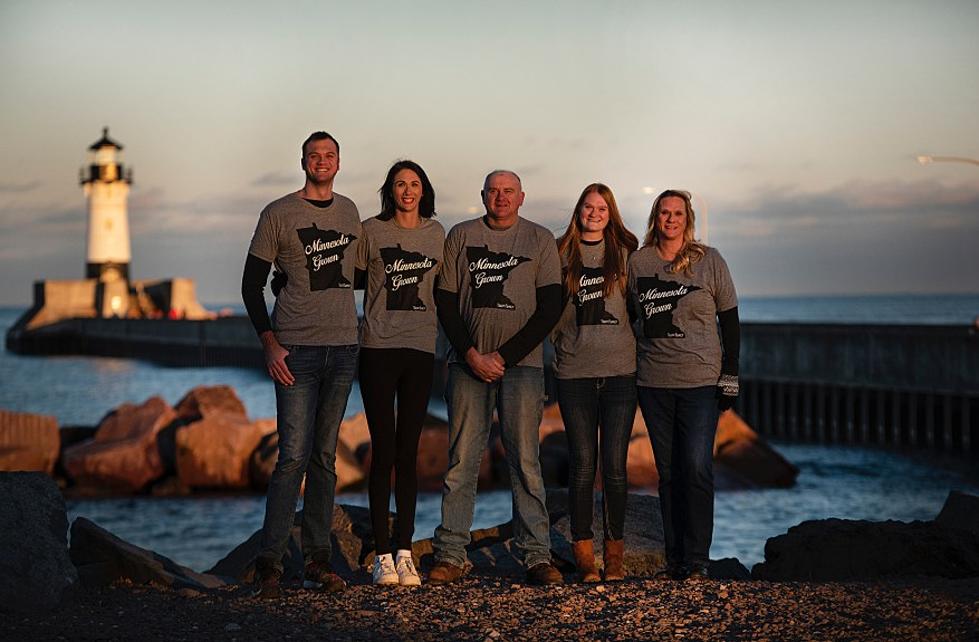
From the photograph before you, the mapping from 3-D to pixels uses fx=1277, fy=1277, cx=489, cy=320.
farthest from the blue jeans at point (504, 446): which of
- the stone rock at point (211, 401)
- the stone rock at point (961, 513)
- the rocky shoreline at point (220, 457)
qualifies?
the stone rock at point (211, 401)

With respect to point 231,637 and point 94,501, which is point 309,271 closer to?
point 231,637

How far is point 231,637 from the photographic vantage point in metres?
5.53

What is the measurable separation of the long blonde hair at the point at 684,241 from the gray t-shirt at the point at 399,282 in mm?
1135

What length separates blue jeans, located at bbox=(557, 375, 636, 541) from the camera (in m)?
6.52

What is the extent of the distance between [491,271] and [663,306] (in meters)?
0.90

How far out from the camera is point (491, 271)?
650 cm

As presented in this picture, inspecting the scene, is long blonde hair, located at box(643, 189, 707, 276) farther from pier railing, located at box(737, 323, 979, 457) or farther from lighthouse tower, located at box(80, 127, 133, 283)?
lighthouse tower, located at box(80, 127, 133, 283)

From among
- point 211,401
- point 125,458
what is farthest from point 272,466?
point 211,401

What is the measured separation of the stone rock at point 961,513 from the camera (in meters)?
8.32

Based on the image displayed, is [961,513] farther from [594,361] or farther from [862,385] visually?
[862,385]

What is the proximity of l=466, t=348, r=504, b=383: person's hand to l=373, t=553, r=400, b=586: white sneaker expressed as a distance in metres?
1.09

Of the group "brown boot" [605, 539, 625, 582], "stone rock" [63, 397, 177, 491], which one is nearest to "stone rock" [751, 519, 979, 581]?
"brown boot" [605, 539, 625, 582]

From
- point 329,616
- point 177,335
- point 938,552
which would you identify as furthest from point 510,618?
point 177,335

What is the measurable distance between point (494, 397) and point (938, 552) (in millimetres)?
→ 2724
